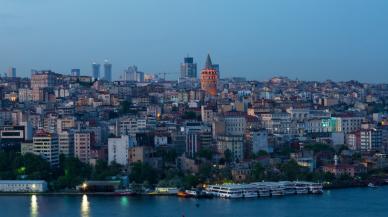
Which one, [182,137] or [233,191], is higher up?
[182,137]

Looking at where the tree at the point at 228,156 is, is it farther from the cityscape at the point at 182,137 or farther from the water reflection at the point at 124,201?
the water reflection at the point at 124,201

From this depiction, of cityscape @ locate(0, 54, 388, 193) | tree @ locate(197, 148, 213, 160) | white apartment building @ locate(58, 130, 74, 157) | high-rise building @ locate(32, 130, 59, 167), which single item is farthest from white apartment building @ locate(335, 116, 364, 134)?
high-rise building @ locate(32, 130, 59, 167)

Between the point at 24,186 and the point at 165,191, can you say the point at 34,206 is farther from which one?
the point at 165,191

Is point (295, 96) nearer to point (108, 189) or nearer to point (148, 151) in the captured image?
point (148, 151)

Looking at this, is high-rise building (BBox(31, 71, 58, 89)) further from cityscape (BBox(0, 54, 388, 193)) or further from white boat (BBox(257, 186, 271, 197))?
white boat (BBox(257, 186, 271, 197))

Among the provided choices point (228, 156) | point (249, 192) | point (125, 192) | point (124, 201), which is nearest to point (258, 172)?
point (249, 192)

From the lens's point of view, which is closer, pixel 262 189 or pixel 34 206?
pixel 34 206
